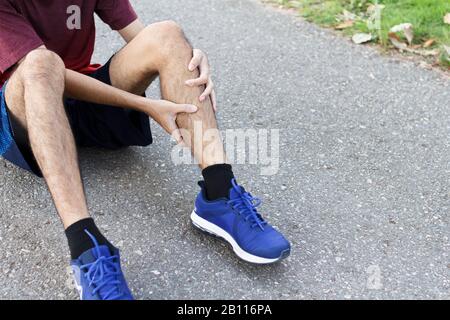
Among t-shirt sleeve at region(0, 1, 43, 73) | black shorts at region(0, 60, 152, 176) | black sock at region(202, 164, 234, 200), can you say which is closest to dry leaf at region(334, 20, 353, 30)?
black shorts at region(0, 60, 152, 176)

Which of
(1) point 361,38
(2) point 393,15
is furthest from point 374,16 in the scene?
(1) point 361,38

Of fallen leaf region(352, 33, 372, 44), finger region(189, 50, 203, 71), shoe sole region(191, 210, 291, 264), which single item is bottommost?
fallen leaf region(352, 33, 372, 44)

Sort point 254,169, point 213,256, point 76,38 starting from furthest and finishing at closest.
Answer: point 254,169 < point 76,38 < point 213,256

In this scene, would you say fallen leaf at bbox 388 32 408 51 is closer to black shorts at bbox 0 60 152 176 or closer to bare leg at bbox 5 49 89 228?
black shorts at bbox 0 60 152 176

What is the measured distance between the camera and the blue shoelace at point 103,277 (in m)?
2.01

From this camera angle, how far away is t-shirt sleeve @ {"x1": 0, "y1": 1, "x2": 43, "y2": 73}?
2.41 m

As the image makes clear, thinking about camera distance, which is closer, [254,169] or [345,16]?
[254,169]

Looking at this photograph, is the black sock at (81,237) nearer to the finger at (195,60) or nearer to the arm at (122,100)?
the arm at (122,100)

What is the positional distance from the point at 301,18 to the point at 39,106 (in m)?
2.75

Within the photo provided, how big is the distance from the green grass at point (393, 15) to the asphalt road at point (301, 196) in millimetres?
260

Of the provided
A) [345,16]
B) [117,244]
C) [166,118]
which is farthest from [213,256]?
[345,16]

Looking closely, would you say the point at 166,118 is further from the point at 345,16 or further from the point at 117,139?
the point at 345,16

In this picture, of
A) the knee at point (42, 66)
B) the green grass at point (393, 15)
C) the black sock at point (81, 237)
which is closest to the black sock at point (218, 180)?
the black sock at point (81, 237)

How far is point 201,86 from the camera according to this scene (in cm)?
250
